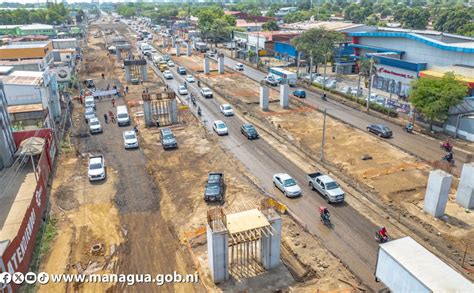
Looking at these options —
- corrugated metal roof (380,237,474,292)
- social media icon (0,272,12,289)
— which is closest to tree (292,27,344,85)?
corrugated metal roof (380,237,474,292)

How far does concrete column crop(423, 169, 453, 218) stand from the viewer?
27672 mm

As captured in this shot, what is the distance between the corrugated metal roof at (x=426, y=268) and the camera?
17.2 meters

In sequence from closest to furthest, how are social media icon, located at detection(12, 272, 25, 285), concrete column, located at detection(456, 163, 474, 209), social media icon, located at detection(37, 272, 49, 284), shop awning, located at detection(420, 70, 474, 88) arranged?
social media icon, located at detection(12, 272, 25, 285)
social media icon, located at detection(37, 272, 49, 284)
concrete column, located at detection(456, 163, 474, 209)
shop awning, located at detection(420, 70, 474, 88)

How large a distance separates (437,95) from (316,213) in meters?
26.4

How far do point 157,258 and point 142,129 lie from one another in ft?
94.7

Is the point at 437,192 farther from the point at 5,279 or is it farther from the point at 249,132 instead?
the point at 5,279

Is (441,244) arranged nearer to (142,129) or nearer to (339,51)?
(142,129)

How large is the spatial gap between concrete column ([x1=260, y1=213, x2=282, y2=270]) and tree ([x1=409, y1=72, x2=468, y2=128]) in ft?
106

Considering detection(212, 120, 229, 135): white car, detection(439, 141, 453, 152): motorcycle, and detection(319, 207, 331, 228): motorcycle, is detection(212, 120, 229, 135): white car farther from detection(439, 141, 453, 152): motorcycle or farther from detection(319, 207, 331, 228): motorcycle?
detection(439, 141, 453, 152): motorcycle

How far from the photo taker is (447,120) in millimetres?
45906

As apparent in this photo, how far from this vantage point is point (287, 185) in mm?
32125

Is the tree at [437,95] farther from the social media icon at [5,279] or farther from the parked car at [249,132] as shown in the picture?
the social media icon at [5,279]

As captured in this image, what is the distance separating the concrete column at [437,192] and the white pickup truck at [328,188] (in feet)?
21.5

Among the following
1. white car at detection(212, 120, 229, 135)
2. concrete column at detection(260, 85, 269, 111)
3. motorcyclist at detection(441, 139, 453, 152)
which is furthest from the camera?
concrete column at detection(260, 85, 269, 111)
